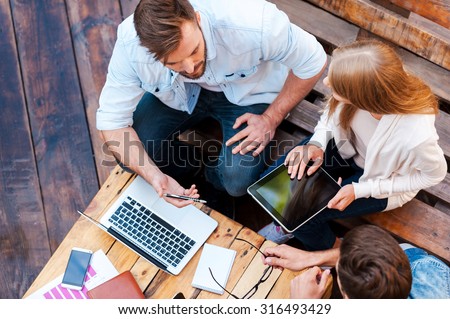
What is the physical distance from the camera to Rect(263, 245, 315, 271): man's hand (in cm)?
184

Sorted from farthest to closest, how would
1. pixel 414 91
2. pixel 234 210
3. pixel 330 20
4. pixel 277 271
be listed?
pixel 234 210, pixel 330 20, pixel 277 271, pixel 414 91

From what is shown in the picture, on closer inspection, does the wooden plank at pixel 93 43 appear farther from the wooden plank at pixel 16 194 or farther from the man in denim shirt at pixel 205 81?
the man in denim shirt at pixel 205 81

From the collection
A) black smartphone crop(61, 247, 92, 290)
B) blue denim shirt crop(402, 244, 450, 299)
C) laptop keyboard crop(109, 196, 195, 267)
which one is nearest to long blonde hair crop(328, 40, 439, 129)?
blue denim shirt crop(402, 244, 450, 299)

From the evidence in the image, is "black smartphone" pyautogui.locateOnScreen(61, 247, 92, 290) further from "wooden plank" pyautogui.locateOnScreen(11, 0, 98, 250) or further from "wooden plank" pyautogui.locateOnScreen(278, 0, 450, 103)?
"wooden plank" pyautogui.locateOnScreen(278, 0, 450, 103)

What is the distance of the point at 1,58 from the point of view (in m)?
2.72

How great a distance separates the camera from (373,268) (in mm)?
1498

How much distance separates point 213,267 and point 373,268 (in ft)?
1.87

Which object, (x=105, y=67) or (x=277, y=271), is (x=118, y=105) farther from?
(x=277, y=271)

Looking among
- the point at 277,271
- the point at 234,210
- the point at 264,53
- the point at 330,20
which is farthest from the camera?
the point at 234,210

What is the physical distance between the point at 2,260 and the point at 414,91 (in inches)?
73.9

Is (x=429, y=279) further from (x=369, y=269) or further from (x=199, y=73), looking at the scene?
(x=199, y=73)

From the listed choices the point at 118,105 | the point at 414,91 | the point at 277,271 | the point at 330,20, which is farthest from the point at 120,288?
the point at 330,20

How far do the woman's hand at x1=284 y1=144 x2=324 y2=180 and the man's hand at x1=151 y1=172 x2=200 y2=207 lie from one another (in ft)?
1.24

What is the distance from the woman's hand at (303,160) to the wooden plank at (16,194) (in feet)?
3.86
